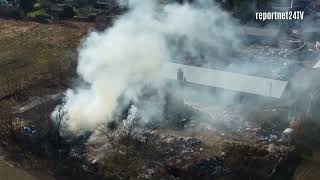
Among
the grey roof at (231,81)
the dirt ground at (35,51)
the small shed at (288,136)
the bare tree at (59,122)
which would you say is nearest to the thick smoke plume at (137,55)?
the bare tree at (59,122)

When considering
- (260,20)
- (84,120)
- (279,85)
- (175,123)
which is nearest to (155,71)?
(175,123)

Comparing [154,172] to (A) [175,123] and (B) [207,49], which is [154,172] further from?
(B) [207,49]

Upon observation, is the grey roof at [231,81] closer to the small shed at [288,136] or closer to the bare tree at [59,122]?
the small shed at [288,136]

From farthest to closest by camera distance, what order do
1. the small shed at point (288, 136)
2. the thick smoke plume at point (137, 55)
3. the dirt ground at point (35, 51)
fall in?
the dirt ground at point (35, 51) → the thick smoke plume at point (137, 55) → the small shed at point (288, 136)

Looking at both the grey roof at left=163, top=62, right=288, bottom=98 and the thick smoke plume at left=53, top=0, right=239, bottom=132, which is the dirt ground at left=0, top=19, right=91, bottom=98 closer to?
the thick smoke plume at left=53, top=0, right=239, bottom=132

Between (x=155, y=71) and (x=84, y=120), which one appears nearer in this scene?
(x=84, y=120)
